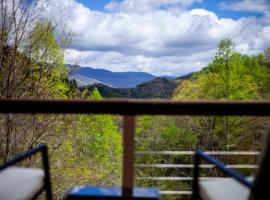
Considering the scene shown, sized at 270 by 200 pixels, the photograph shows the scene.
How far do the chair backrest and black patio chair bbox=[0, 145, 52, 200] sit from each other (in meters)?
1.02

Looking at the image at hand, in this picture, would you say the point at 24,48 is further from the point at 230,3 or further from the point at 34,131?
the point at 230,3

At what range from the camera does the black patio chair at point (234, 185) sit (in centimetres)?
142

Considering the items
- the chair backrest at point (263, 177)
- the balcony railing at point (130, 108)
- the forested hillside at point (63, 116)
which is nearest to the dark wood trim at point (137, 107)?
the balcony railing at point (130, 108)

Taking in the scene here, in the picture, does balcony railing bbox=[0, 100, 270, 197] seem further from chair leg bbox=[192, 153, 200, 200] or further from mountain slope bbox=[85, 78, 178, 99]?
mountain slope bbox=[85, 78, 178, 99]

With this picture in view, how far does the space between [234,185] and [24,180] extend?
1066 mm

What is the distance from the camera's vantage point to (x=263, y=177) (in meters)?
1.42

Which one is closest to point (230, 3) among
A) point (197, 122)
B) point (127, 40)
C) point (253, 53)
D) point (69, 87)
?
point (127, 40)

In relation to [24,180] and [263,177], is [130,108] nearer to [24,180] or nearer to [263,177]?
[24,180]

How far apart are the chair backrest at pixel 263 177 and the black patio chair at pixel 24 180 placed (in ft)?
3.36

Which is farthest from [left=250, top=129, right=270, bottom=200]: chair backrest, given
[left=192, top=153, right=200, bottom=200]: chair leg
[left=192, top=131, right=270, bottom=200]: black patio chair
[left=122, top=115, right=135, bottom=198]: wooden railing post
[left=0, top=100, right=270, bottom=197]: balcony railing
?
[left=122, top=115, right=135, bottom=198]: wooden railing post

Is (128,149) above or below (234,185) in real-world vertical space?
above

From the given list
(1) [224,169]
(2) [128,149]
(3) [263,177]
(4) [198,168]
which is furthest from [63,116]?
(3) [263,177]

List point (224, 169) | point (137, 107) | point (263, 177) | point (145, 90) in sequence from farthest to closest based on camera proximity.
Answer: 1. point (145, 90)
2. point (137, 107)
3. point (224, 169)
4. point (263, 177)

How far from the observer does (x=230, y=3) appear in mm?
55781
